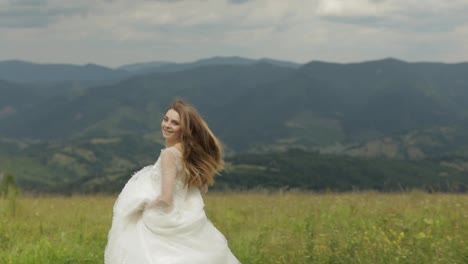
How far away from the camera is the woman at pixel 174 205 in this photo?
5.65 meters

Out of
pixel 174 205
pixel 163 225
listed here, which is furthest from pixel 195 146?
pixel 163 225

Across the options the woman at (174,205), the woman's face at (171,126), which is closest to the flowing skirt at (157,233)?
the woman at (174,205)

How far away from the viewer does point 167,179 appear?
563 centimetres

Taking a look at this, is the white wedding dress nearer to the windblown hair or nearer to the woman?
the woman

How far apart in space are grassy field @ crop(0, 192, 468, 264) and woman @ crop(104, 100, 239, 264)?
72.9 inches

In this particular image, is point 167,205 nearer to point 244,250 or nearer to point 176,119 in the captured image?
point 176,119

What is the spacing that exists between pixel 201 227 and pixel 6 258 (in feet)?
10.1

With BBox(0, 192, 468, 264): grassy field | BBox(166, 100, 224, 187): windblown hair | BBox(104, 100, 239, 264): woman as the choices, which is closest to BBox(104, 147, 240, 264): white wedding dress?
BBox(104, 100, 239, 264): woman

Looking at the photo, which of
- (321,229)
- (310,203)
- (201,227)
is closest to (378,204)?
(310,203)

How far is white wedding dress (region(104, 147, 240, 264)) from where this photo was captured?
5.63 m

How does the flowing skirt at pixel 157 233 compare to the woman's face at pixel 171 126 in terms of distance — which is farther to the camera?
the woman's face at pixel 171 126

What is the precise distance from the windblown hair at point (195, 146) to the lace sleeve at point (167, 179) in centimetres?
14

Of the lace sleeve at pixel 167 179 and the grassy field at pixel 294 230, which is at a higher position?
the lace sleeve at pixel 167 179

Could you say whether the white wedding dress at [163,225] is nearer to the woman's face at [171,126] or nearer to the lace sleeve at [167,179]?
the lace sleeve at [167,179]
